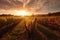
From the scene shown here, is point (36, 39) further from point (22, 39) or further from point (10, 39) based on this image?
point (10, 39)

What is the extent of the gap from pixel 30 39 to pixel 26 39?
13.4 inches

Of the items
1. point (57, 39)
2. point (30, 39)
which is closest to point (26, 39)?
point (30, 39)

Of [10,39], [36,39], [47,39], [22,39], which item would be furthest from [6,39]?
[47,39]

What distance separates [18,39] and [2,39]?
134 centimetres

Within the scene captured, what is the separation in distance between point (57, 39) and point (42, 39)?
1.31m

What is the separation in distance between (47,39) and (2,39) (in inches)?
147

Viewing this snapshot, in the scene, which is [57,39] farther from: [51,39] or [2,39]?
[2,39]

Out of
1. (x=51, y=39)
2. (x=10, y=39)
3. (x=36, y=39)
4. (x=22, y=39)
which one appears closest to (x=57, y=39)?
(x=51, y=39)

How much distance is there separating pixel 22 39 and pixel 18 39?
37 centimetres

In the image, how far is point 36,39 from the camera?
47.2ft

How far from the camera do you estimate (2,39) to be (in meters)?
14.2

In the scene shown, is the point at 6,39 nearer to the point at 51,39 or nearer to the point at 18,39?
the point at 18,39

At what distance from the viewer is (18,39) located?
14.5 meters

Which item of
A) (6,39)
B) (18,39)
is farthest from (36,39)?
(6,39)
